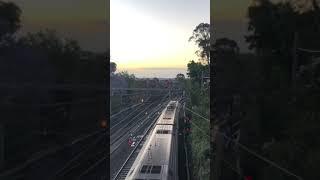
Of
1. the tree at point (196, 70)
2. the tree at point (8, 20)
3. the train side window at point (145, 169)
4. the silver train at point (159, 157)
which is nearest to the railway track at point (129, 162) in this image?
the silver train at point (159, 157)

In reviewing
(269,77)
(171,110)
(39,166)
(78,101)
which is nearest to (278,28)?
(269,77)

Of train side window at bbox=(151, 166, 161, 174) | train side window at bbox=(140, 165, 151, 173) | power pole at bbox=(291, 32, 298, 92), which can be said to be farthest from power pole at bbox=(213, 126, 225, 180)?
power pole at bbox=(291, 32, 298, 92)

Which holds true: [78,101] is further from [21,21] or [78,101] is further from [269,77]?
[269,77]

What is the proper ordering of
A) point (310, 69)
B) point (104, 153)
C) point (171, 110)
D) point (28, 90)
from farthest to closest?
point (171, 110) < point (104, 153) < point (28, 90) < point (310, 69)

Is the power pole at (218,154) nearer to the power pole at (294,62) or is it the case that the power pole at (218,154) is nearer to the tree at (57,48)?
the power pole at (294,62)

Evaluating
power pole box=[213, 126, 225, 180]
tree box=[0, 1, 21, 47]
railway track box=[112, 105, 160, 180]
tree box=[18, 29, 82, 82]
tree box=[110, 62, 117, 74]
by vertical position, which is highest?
tree box=[0, 1, 21, 47]

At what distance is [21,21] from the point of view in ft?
8.73

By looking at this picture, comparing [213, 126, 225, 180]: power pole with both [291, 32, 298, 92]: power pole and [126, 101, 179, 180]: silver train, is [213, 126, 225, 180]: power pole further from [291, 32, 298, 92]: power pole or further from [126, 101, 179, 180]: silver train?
[291, 32, 298, 92]: power pole

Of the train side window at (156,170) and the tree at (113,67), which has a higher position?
the tree at (113,67)

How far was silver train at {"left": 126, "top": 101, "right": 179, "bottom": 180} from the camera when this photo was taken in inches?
159

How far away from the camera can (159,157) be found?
474 cm

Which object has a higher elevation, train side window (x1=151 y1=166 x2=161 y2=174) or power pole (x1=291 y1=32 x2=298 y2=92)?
power pole (x1=291 y1=32 x2=298 y2=92)

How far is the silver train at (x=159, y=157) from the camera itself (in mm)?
4039

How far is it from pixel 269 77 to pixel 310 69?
1.14 ft
